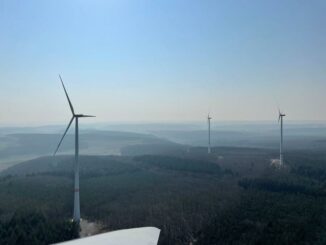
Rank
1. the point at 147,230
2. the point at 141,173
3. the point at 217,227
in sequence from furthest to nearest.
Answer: the point at 141,173 < the point at 217,227 < the point at 147,230

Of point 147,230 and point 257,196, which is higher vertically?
point 147,230

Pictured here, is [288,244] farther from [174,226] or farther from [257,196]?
[257,196]

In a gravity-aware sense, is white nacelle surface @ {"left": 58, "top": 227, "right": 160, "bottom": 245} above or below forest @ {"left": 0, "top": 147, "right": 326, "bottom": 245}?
above

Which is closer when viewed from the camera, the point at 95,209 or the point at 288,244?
the point at 288,244

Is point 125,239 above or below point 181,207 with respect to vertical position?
above

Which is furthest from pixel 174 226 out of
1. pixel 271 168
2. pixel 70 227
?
pixel 271 168

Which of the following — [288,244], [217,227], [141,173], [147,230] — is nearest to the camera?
[147,230]

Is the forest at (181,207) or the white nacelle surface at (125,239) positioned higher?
the white nacelle surface at (125,239)

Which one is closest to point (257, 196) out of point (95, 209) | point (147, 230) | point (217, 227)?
point (217, 227)

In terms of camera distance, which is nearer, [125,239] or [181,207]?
[125,239]

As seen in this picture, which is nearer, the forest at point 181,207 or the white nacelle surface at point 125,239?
the white nacelle surface at point 125,239

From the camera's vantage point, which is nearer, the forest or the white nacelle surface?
the white nacelle surface
